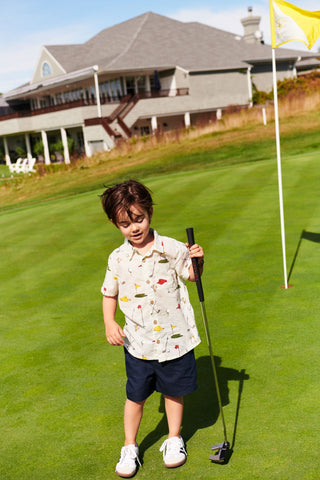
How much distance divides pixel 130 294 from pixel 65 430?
1138 millimetres

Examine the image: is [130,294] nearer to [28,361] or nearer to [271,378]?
[271,378]

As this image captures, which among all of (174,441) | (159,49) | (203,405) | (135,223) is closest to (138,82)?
(159,49)

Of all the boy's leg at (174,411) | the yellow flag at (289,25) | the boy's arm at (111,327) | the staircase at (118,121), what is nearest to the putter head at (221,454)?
the boy's leg at (174,411)

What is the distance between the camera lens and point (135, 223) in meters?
3.63

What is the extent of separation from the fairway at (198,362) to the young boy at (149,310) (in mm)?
289

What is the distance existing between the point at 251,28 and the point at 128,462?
5855 centimetres

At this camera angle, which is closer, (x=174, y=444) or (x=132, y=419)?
(x=174, y=444)

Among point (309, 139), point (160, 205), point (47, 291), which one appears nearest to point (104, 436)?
point (47, 291)

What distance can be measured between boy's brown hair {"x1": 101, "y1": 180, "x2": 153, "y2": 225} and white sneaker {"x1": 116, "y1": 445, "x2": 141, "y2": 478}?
55.1 inches

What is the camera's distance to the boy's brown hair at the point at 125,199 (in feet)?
11.7

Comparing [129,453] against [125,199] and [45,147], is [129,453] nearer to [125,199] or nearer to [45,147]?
[125,199]

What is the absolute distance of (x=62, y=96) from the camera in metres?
53.3

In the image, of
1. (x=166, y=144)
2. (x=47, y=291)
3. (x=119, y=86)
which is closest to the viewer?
(x=47, y=291)

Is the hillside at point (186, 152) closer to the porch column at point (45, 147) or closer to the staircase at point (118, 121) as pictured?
the staircase at point (118, 121)
